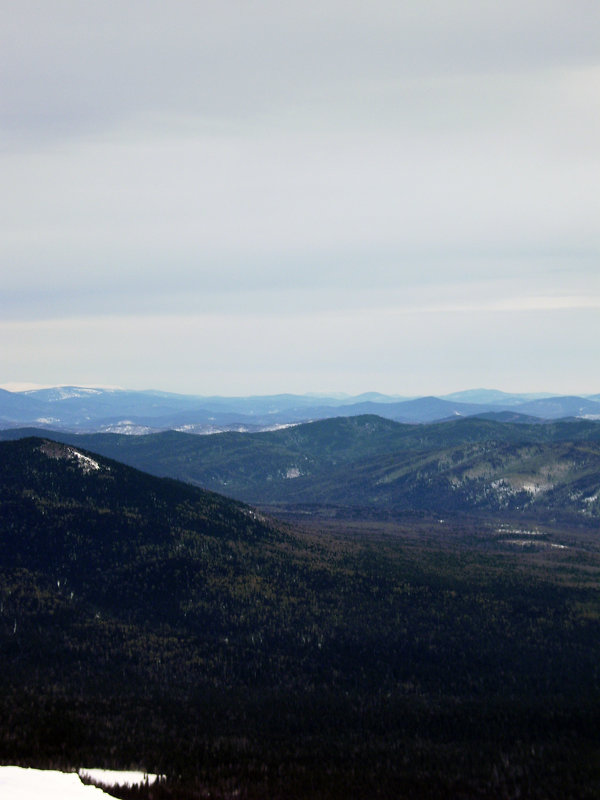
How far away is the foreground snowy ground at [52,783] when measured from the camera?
50.1m

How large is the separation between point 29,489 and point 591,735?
16351 centimetres

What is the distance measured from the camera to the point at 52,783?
53.9 metres

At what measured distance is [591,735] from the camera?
3226 inches

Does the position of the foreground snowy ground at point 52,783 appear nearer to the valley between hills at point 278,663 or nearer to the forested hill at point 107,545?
the valley between hills at point 278,663

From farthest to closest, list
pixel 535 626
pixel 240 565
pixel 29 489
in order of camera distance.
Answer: pixel 29 489 < pixel 240 565 < pixel 535 626

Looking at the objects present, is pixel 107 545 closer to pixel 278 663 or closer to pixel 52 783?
pixel 278 663

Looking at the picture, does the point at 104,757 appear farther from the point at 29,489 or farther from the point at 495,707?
the point at 29,489

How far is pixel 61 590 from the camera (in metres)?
144

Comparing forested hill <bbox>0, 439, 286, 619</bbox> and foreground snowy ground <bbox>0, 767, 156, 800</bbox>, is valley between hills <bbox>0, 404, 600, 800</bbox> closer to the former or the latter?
forested hill <bbox>0, 439, 286, 619</bbox>

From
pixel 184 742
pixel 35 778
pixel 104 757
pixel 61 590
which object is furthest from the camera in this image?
pixel 61 590

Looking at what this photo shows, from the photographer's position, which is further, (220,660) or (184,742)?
(220,660)

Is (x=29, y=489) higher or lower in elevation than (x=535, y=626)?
higher

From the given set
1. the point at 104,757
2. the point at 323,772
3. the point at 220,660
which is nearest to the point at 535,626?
the point at 220,660

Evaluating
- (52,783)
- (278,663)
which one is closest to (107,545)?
(278,663)
